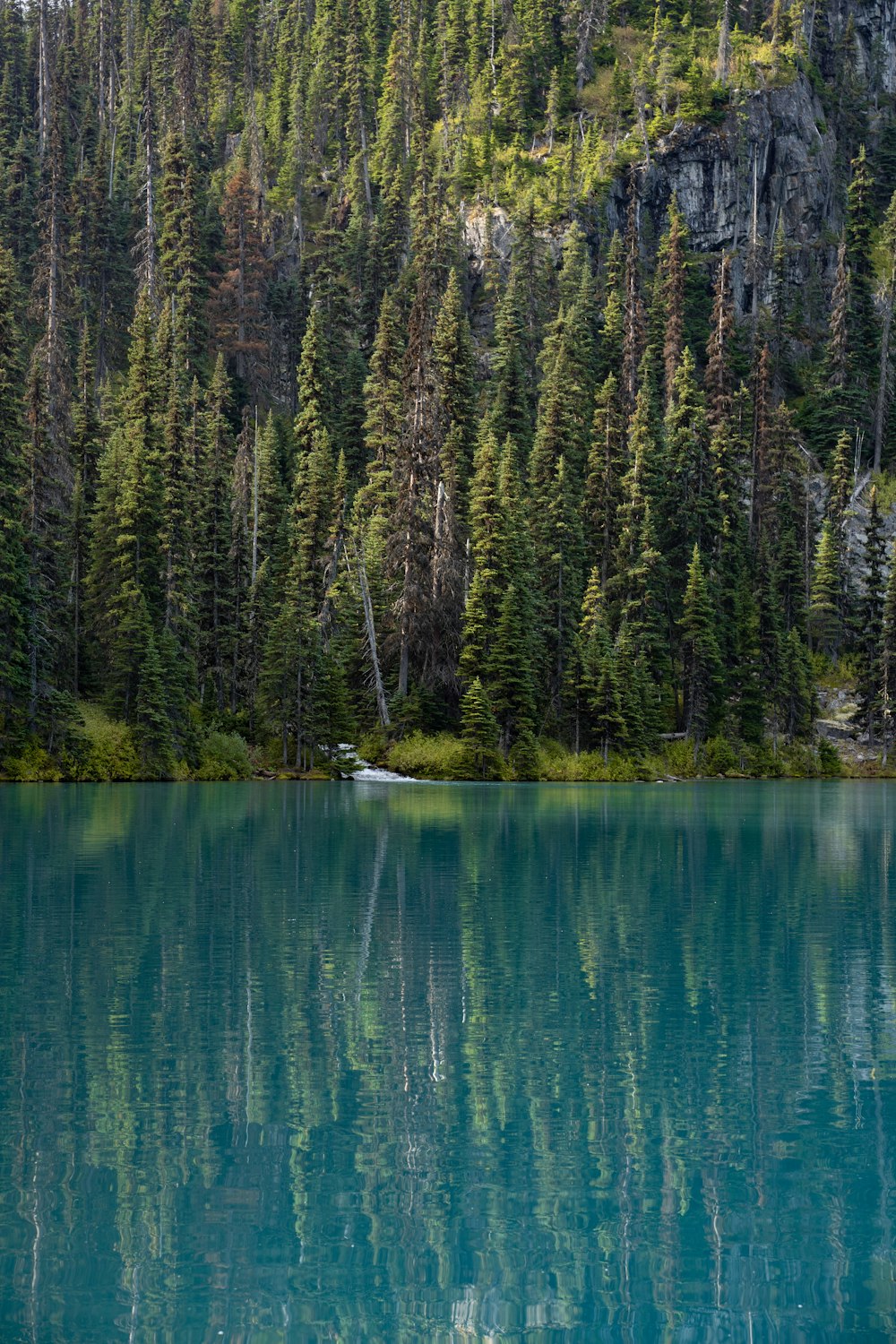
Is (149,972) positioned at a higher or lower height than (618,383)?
lower

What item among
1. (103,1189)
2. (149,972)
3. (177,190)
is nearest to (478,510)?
(177,190)

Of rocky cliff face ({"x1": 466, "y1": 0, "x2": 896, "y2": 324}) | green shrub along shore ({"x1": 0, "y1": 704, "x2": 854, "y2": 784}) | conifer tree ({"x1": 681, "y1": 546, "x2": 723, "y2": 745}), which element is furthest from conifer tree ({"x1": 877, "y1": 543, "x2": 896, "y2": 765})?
rocky cliff face ({"x1": 466, "y1": 0, "x2": 896, "y2": 324})

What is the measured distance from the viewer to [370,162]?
12662cm

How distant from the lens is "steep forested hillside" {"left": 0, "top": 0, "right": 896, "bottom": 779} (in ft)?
211

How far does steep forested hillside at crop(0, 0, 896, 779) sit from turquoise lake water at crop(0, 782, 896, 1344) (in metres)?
35.6

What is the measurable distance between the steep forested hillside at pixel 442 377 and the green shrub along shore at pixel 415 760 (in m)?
0.25

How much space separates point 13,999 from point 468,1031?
4.88 metres

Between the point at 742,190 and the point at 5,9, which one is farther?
the point at 5,9

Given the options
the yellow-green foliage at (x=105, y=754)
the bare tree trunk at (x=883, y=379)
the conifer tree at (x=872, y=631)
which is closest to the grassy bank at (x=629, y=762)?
→ the conifer tree at (x=872, y=631)

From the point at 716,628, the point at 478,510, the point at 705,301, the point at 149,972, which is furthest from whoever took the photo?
the point at 705,301

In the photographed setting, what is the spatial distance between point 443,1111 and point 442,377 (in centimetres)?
7080

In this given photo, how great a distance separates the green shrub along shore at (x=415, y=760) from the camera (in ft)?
184

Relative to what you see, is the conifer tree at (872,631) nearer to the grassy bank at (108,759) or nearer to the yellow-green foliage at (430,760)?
the yellow-green foliage at (430,760)

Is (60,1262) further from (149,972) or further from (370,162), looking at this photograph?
(370,162)
